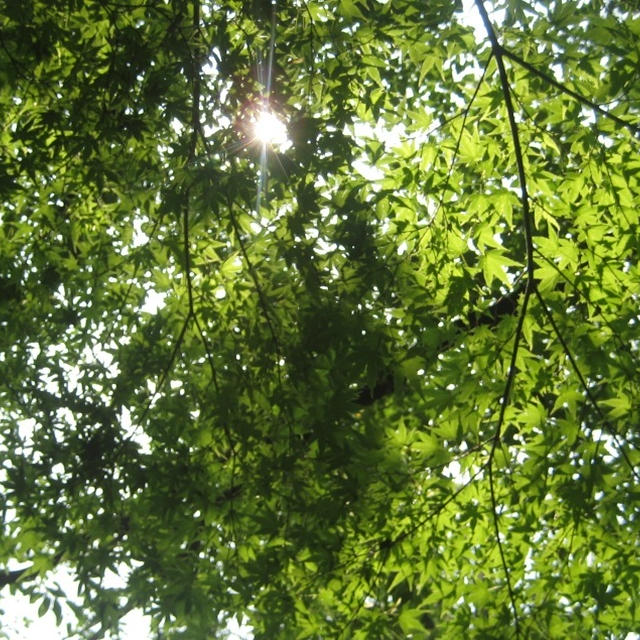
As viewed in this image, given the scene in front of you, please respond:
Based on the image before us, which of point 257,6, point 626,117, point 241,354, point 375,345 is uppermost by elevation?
point 257,6

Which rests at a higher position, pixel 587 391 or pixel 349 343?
pixel 349 343

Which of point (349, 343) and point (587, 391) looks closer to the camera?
point (587, 391)

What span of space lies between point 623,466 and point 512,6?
1.68 meters

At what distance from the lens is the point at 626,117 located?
9.65 ft

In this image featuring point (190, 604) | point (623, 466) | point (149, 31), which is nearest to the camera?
point (623, 466)

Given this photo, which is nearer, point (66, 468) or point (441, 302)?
point (441, 302)

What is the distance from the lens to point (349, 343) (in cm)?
306

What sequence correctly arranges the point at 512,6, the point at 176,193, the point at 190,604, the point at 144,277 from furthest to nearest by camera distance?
the point at 144,277 → the point at 190,604 → the point at 176,193 → the point at 512,6

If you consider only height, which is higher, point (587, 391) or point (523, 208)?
point (523, 208)

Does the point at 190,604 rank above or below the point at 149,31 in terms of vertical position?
below

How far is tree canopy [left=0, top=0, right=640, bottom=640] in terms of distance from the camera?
286 cm

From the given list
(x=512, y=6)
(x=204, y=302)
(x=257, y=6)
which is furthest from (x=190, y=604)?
(x=512, y=6)

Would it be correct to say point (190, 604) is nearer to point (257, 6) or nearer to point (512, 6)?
point (257, 6)

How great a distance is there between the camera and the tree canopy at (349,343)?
2855 millimetres
